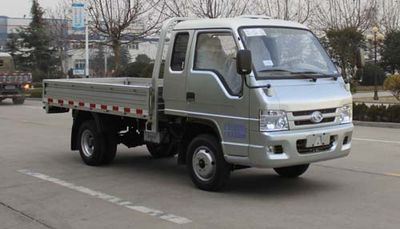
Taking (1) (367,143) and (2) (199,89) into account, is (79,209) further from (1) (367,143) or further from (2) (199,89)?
(1) (367,143)

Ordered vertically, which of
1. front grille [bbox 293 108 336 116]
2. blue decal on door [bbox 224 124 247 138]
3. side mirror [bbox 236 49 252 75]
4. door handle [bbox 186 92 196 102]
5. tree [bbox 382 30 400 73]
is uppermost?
tree [bbox 382 30 400 73]

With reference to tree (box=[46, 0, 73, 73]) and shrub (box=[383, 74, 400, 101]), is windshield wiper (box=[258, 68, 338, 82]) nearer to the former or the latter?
shrub (box=[383, 74, 400, 101])

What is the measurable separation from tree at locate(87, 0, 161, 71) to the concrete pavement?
25018 mm

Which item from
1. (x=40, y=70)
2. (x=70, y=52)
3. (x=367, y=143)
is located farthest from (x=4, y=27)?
(x=367, y=143)

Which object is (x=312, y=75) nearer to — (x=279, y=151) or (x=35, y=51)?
(x=279, y=151)

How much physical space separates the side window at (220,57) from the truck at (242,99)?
0.04 feet

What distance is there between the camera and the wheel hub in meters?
8.29

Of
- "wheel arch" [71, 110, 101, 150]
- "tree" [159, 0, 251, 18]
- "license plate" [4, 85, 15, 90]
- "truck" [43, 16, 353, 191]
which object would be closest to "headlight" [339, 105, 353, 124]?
"truck" [43, 16, 353, 191]

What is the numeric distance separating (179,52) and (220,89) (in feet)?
3.55

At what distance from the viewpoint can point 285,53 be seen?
8.30 metres

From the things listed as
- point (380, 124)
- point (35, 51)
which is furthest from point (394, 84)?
point (35, 51)

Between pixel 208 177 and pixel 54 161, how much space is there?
412 centimetres

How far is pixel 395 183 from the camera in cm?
890

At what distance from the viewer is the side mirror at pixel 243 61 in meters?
7.50
